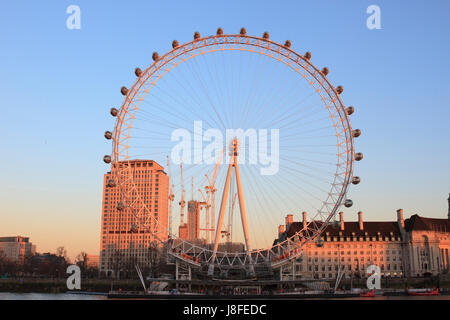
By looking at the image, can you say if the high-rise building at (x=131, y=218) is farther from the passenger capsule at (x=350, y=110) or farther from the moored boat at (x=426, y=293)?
the passenger capsule at (x=350, y=110)

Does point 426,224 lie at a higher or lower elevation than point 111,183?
lower

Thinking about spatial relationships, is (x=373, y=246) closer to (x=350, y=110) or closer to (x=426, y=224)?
(x=426, y=224)

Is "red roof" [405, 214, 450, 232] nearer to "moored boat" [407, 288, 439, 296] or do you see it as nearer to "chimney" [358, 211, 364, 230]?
"chimney" [358, 211, 364, 230]

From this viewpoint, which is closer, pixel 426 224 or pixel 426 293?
pixel 426 293

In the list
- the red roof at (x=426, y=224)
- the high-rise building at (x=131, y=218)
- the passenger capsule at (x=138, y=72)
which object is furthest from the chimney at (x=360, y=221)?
the high-rise building at (x=131, y=218)

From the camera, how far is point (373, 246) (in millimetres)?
117188

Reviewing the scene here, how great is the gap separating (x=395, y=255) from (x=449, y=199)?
96.6 feet

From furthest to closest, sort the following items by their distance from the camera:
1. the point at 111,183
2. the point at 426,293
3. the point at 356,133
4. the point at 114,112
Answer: the point at 426,293 < the point at 356,133 < the point at 114,112 < the point at 111,183

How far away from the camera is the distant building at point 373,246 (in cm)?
11275

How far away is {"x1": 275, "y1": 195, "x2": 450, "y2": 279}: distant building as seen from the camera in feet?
370

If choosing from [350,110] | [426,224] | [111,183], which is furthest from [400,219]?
[111,183]
